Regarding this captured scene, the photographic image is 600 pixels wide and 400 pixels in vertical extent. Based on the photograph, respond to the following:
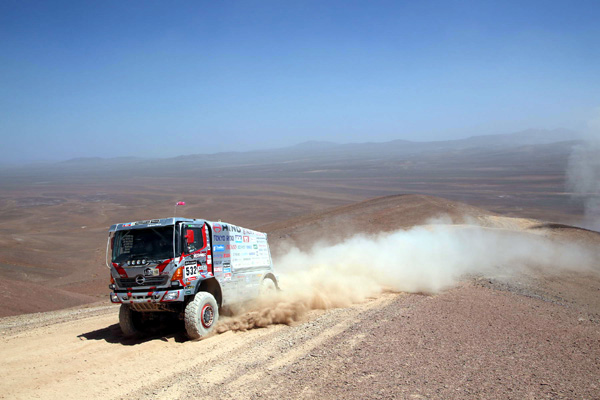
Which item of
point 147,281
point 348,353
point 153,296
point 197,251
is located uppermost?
point 197,251

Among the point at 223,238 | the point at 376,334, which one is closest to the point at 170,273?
the point at 223,238

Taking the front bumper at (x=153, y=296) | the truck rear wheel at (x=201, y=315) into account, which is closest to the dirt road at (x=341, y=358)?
the truck rear wheel at (x=201, y=315)

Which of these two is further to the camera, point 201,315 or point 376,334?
point 201,315

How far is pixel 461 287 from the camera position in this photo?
14375mm

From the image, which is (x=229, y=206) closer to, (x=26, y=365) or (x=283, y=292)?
(x=283, y=292)

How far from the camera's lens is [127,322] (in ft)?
33.0

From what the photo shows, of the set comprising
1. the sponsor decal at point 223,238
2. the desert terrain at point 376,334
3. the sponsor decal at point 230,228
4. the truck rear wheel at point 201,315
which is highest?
the sponsor decal at point 230,228

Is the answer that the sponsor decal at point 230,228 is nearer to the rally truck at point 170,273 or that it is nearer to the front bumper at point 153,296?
the rally truck at point 170,273

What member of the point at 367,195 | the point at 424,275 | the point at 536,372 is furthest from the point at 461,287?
Answer: the point at 367,195

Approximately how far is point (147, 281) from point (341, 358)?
4.49 metres

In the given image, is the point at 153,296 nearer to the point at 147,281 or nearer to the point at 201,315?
the point at 147,281

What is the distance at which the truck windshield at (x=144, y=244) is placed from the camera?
31.9 ft

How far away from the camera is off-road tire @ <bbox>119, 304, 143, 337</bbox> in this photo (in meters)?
10.1

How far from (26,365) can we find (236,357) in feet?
13.2
